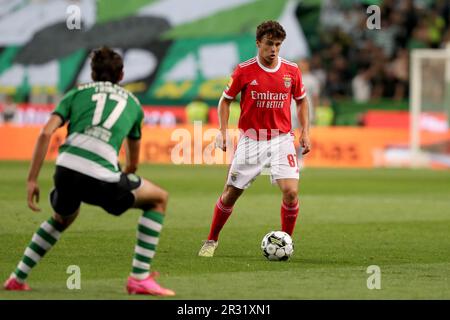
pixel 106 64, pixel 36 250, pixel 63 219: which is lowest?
pixel 36 250

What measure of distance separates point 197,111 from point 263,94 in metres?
17.8

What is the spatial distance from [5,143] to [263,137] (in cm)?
1722

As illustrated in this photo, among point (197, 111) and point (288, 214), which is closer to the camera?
point (288, 214)

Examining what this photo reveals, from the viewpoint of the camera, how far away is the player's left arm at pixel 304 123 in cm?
1020

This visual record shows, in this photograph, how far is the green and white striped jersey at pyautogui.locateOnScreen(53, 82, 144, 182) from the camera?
737 centimetres

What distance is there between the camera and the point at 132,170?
769 cm

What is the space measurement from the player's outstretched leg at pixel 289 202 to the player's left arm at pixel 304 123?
1.08 feet

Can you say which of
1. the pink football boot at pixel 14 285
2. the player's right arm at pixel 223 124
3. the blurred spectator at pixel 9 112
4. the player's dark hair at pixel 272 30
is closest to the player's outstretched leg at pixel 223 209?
the player's right arm at pixel 223 124

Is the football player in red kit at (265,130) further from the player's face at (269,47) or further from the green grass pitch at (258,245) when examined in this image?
the green grass pitch at (258,245)

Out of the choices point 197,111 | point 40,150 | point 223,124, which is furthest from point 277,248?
point 197,111

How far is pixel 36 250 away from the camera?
7.66 meters

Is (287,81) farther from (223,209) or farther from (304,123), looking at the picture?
(223,209)
